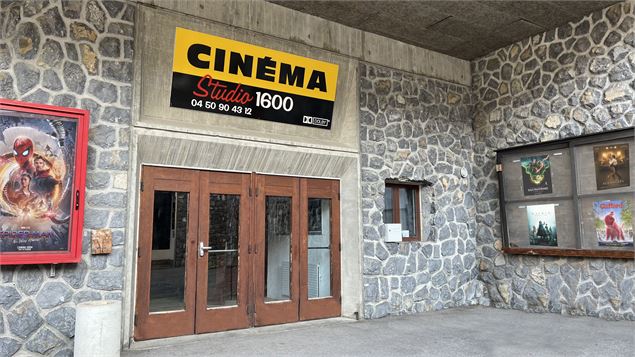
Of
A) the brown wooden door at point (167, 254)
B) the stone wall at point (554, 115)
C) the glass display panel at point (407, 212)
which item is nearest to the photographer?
the brown wooden door at point (167, 254)

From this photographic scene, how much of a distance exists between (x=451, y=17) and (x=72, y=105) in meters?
4.84

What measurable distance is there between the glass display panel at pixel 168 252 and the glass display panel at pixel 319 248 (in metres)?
1.75

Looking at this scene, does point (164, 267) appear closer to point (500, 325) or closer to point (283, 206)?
point (283, 206)

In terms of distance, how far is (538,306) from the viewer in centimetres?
691

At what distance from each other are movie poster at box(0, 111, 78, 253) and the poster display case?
19.9 ft

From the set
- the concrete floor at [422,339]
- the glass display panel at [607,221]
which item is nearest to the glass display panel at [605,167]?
the glass display panel at [607,221]

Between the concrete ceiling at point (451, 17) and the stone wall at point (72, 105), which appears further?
the concrete ceiling at point (451, 17)

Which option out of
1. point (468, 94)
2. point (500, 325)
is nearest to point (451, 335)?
point (500, 325)

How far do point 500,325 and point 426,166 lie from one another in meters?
2.56

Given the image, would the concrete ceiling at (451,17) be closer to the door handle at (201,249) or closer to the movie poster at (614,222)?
the movie poster at (614,222)

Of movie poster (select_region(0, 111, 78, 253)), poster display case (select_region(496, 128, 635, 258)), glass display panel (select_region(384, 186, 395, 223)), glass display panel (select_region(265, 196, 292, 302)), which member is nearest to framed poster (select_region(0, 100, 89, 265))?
movie poster (select_region(0, 111, 78, 253))

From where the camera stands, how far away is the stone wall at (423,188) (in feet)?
22.2

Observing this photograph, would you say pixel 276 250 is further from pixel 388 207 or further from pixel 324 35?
pixel 324 35

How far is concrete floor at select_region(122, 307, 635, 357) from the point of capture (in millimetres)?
4730
